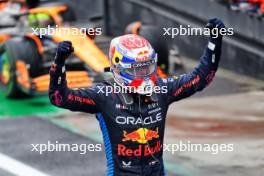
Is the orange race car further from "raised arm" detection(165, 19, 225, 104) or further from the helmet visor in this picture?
the helmet visor

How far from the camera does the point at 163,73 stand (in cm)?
1267

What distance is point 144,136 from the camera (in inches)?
197

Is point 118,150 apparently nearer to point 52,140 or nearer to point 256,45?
point 52,140

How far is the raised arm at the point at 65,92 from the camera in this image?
4809 millimetres

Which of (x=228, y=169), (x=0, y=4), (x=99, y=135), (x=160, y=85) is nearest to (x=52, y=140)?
(x=99, y=135)

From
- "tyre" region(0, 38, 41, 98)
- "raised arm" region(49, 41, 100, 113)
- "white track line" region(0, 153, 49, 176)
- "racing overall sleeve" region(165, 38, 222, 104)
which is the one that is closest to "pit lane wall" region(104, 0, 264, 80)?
"tyre" region(0, 38, 41, 98)

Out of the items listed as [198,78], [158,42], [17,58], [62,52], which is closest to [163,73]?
[158,42]

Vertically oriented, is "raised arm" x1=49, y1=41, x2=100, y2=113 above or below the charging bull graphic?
above

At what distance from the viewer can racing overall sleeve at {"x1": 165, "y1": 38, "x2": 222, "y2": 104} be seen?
203 inches

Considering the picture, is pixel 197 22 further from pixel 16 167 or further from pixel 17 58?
pixel 16 167

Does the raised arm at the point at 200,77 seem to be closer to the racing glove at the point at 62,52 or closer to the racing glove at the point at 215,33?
the racing glove at the point at 215,33

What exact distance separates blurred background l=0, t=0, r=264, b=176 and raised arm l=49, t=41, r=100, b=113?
3.58 m

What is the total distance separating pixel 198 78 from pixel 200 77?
0.05 feet

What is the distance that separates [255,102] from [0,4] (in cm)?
718
